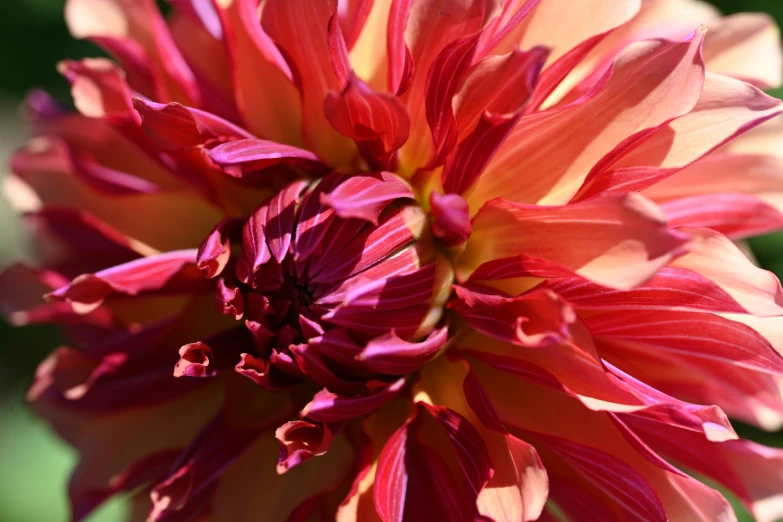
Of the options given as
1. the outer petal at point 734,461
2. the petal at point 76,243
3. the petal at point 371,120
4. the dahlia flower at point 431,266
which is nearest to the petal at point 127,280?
the dahlia flower at point 431,266

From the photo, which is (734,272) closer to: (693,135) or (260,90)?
(693,135)

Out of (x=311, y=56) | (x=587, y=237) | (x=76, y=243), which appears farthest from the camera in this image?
(x=76, y=243)

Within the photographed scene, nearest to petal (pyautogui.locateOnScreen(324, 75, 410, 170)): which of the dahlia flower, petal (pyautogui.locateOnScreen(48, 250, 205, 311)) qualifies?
the dahlia flower

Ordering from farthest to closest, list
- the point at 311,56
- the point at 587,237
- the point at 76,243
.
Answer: the point at 76,243
the point at 311,56
the point at 587,237

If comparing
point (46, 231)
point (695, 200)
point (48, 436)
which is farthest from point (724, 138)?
point (48, 436)

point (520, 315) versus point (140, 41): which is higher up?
point (140, 41)

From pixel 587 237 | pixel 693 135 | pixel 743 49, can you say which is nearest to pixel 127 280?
pixel 587 237

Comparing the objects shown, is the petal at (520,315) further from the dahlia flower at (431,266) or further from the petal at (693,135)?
the petal at (693,135)

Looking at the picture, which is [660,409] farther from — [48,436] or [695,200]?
[48,436]
